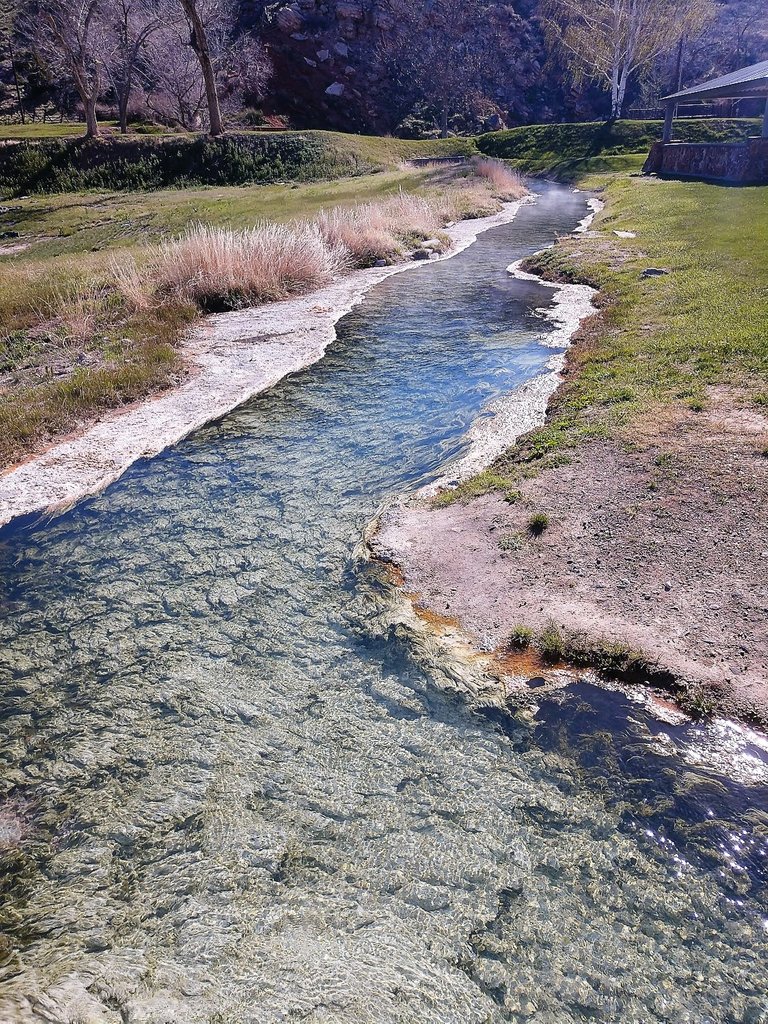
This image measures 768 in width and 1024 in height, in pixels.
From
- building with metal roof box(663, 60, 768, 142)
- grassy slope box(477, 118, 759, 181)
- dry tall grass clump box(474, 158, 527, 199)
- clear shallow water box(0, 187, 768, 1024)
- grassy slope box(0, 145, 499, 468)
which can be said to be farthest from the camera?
grassy slope box(477, 118, 759, 181)

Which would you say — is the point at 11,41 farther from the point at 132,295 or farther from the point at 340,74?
the point at 132,295

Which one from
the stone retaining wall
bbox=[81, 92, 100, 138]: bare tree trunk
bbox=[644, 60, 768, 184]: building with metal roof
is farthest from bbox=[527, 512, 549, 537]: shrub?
bbox=[81, 92, 100, 138]: bare tree trunk

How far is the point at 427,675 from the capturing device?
6297 millimetres

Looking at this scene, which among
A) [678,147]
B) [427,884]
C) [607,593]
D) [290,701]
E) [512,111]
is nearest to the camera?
[427,884]

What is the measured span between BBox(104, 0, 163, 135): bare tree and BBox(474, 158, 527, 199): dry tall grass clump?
26412 millimetres

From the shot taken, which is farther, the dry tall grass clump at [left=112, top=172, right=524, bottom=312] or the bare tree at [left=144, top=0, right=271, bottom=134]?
the bare tree at [left=144, top=0, right=271, bottom=134]

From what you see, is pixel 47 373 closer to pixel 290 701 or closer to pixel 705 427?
pixel 290 701

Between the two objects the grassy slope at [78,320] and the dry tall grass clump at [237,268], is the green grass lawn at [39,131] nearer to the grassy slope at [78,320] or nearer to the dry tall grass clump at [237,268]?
the grassy slope at [78,320]

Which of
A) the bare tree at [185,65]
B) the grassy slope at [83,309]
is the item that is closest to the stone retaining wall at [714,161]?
the grassy slope at [83,309]

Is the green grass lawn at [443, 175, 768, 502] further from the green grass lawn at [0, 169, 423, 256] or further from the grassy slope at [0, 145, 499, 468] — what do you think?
the green grass lawn at [0, 169, 423, 256]

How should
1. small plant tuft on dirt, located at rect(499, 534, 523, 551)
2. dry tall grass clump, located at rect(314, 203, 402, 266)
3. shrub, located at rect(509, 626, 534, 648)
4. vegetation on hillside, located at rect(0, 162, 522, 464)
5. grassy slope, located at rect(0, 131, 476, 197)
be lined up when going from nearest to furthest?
1. shrub, located at rect(509, 626, 534, 648)
2. small plant tuft on dirt, located at rect(499, 534, 523, 551)
3. vegetation on hillside, located at rect(0, 162, 522, 464)
4. dry tall grass clump, located at rect(314, 203, 402, 266)
5. grassy slope, located at rect(0, 131, 476, 197)

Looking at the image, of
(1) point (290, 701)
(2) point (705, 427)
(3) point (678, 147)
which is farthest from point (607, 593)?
(3) point (678, 147)

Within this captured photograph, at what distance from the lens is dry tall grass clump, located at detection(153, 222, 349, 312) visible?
65.2 feet

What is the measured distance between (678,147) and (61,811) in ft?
170
